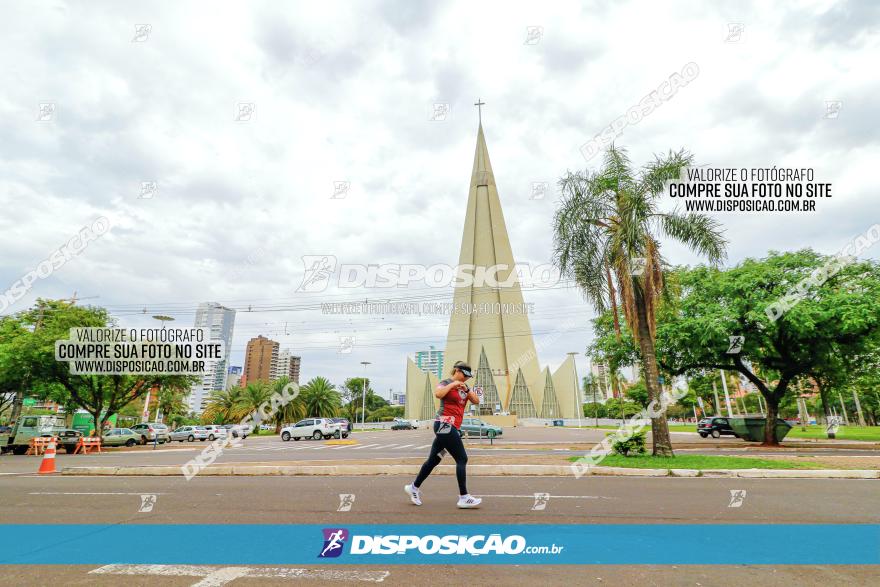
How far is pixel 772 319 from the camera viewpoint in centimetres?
1700

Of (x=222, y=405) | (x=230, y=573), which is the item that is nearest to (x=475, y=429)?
(x=230, y=573)

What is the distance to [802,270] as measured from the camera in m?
18.6

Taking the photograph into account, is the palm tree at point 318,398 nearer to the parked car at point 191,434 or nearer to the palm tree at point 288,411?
the palm tree at point 288,411

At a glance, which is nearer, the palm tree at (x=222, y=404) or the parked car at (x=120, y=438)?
the parked car at (x=120, y=438)

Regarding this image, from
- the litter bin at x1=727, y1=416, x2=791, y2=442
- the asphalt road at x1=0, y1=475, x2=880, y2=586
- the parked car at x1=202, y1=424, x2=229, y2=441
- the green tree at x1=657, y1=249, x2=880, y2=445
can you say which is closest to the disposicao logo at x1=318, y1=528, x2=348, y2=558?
the asphalt road at x1=0, y1=475, x2=880, y2=586

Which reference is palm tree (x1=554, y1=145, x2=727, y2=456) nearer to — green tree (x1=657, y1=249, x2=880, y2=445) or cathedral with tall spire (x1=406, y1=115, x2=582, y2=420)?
green tree (x1=657, y1=249, x2=880, y2=445)

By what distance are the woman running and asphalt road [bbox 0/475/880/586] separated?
1.25 feet

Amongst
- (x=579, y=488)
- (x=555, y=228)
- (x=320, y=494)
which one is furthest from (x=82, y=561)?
(x=555, y=228)

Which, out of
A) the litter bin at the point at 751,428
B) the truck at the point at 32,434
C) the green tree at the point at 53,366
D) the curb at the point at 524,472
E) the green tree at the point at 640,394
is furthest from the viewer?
the green tree at the point at 640,394

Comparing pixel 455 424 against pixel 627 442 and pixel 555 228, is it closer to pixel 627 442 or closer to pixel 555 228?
pixel 627 442

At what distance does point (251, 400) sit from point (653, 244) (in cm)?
4687

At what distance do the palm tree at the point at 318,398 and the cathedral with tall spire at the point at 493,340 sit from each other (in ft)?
79.1

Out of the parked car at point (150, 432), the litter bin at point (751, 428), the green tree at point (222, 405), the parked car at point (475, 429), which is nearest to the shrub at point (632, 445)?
the litter bin at point (751, 428)

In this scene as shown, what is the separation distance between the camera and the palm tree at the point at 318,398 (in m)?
51.9
